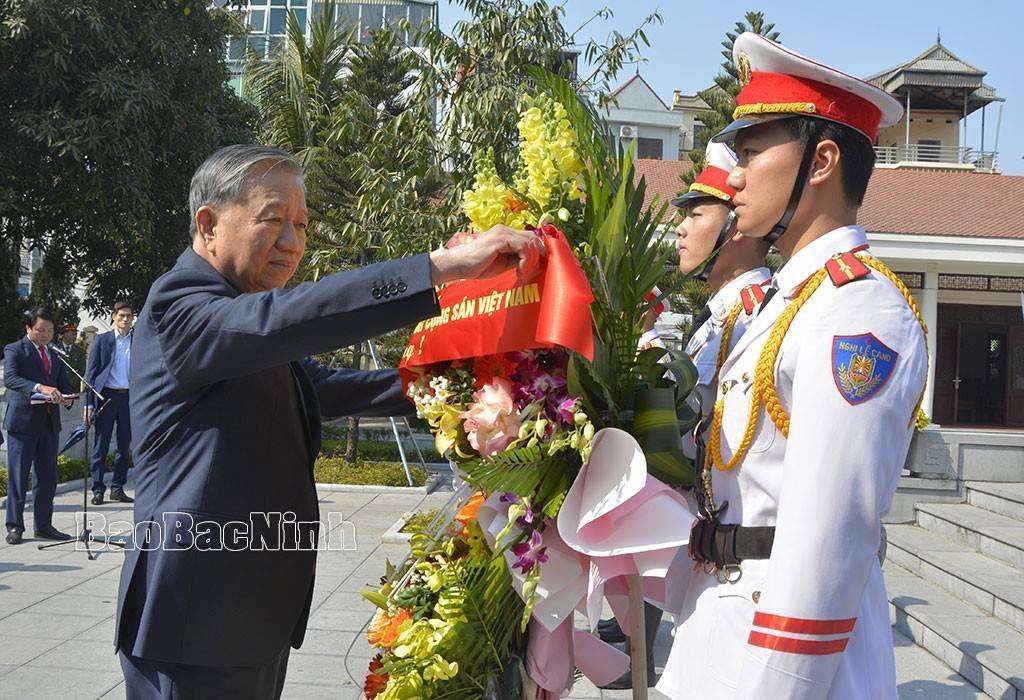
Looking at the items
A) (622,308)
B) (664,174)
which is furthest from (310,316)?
(664,174)

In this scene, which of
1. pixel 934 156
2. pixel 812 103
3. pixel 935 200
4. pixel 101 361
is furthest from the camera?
pixel 934 156

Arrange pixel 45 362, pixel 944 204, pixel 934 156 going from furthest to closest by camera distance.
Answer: pixel 934 156 → pixel 944 204 → pixel 45 362

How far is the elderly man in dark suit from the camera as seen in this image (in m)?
1.63

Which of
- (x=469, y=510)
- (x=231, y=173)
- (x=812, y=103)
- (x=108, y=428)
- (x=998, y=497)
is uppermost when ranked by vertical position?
(x=812, y=103)

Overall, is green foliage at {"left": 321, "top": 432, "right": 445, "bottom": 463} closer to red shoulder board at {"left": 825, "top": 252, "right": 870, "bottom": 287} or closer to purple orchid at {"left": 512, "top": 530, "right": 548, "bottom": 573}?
purple orchid at {"left": 512, "top": 530, "right": 548, "bottom": 573}

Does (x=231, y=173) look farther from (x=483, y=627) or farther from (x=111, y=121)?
(x=111, y=121)

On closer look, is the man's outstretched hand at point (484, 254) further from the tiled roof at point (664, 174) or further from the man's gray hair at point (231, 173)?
the tiled roof at point (664, 174)

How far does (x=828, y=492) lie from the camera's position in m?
1.46

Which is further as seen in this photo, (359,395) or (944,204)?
(944,204)

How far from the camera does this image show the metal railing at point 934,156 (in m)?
28.0

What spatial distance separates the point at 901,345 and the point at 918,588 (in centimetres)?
A: 518

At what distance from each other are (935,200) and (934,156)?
10.7 meters

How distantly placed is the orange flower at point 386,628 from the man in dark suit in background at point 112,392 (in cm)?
740

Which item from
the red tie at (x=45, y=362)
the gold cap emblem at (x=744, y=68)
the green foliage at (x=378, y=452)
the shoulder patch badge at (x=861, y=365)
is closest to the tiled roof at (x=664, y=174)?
the green foliage at (x=378, y=452)
